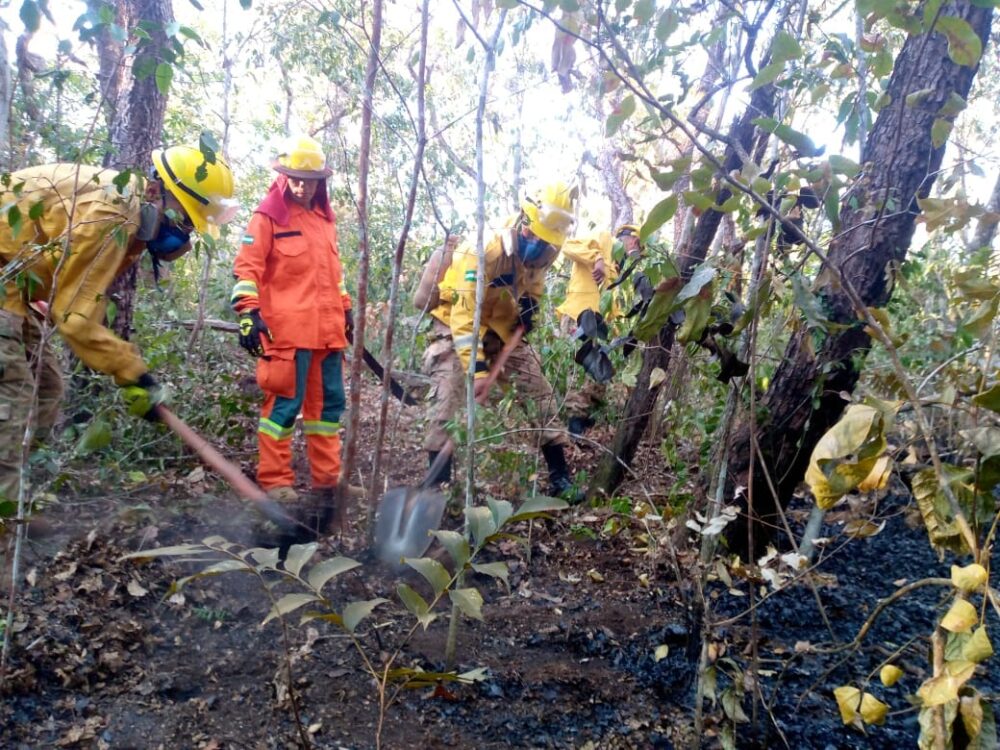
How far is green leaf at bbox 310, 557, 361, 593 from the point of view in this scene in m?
1.36

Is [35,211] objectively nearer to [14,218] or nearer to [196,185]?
[14,218]

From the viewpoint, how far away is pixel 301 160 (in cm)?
362

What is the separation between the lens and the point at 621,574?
3.20m

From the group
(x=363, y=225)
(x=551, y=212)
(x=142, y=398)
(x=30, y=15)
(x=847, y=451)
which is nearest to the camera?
(x=847, y=451)

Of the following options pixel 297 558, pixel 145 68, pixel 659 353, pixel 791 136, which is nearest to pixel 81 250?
pixel 145 68

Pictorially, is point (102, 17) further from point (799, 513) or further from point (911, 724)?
point (799, 513)

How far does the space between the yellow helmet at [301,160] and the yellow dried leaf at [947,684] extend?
336 cm

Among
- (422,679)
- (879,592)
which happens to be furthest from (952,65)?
(422,679)

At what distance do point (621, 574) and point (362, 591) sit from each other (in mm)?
1123

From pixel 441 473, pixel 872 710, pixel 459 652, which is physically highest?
pixel 872 710

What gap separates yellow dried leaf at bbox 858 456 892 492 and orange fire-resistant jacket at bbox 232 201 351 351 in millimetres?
2924

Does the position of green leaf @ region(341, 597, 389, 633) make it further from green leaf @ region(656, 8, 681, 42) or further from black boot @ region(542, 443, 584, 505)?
black boot @ region(542, 443, 584, 505)

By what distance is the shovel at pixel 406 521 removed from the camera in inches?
128

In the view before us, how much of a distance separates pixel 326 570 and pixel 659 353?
2530mm
